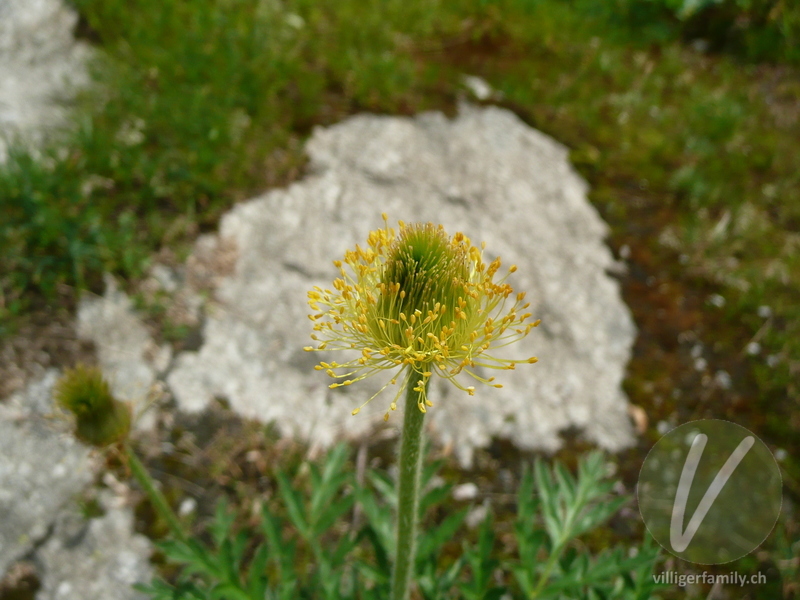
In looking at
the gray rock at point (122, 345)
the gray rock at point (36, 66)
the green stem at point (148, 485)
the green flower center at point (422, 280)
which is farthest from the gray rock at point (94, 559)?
the gray rock at point (36, 66)

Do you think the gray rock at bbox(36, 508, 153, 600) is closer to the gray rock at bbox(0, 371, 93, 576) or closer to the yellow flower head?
the gray rock at bbox(0, 371, 93, 576)

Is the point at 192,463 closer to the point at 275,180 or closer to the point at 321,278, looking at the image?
the point at 321,278

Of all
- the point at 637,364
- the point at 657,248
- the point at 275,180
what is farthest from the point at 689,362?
the point at 275,180

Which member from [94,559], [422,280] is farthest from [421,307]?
[94,559]

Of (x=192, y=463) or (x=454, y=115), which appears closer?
(x=192, y=463)
